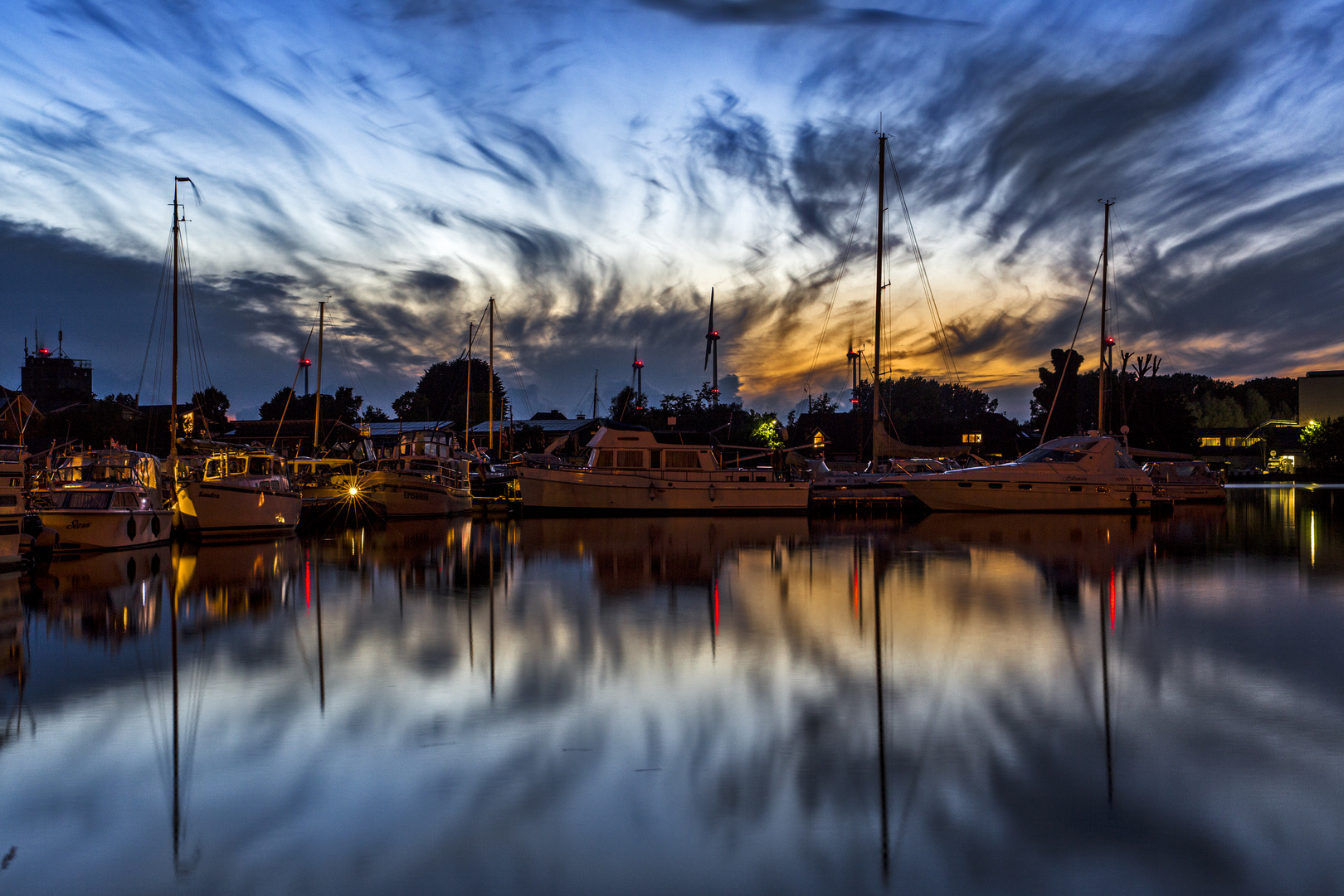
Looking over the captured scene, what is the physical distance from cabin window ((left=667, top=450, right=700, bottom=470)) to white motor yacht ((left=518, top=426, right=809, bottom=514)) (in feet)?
0.11

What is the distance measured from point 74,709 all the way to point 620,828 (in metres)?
5.66

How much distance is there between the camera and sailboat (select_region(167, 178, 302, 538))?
79.1 ft

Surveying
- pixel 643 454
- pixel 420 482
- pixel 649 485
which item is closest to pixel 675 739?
pixel 420 482

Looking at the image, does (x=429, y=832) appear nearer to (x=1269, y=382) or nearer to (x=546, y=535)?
(x=546, y=535)

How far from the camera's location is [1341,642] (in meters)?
10.8

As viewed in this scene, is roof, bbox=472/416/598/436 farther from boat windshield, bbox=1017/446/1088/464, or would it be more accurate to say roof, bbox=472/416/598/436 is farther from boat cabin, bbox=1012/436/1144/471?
boat cabin, bbox=1012/436/1144/471

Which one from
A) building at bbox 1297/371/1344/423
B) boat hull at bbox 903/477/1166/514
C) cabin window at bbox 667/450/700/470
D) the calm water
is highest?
building at bbox 1297/371/1344/423

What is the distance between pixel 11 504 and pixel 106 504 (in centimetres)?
348

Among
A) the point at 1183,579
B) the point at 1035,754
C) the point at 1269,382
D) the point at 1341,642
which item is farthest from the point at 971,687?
the point at 1269,382

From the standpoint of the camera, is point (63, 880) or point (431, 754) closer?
point (63, 880)

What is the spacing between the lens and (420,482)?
1326 inches

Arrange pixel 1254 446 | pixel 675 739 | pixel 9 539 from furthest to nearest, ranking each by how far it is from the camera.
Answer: pixel 1254 446, pixel 9 539, pixel 675 739

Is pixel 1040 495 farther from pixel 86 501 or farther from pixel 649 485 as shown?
pixel 86 501

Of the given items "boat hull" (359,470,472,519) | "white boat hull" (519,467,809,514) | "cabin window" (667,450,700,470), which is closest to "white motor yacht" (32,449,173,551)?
"boat hull" (359,470,472,519)
